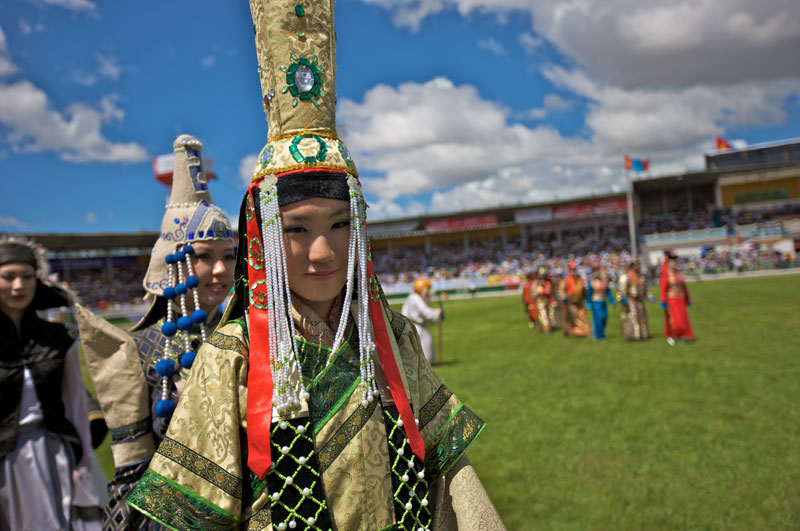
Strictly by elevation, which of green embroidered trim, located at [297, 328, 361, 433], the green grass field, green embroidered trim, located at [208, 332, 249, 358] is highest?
green embroidered trim, located at [208, 332, 249, 358]

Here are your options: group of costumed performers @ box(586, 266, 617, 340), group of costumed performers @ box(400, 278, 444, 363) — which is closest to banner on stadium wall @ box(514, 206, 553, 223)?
group of costumed performers @ box(586, 266, 617, 340)

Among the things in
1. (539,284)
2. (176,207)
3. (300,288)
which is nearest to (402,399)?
(300,288)

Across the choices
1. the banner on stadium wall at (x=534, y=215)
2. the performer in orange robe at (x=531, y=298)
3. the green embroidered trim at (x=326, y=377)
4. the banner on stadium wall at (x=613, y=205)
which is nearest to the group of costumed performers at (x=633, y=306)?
the performer in orange robe at (x=531, y=298)

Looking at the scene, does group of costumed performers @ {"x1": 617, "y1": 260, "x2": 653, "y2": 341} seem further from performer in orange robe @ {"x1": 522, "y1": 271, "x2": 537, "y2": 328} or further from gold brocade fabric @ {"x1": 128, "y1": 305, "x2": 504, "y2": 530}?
gold brocade fabric @ {"x1": 128, "y1": 305, "x2": 504, "y2": 530}

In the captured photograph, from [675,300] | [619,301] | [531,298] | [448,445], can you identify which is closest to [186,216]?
[448,445]

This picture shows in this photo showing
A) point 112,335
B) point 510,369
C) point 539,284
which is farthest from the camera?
point 539,284

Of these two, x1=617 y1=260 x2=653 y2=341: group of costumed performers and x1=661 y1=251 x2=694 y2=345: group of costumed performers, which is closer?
x1=661 y1=251 x2=694 y2=345: group of costumed performers

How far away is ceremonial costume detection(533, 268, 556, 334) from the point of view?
589 inches

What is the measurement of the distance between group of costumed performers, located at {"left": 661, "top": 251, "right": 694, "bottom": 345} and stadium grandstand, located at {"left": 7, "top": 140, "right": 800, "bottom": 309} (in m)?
25.4

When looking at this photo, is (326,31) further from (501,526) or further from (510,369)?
(510,369)

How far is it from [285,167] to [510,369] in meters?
9.06

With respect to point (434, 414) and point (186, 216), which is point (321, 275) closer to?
point (434, 414)

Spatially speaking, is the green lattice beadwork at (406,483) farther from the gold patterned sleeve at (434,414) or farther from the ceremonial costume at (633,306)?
the ceremonial costume at (633,306)

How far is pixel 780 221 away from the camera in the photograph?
3912cm
